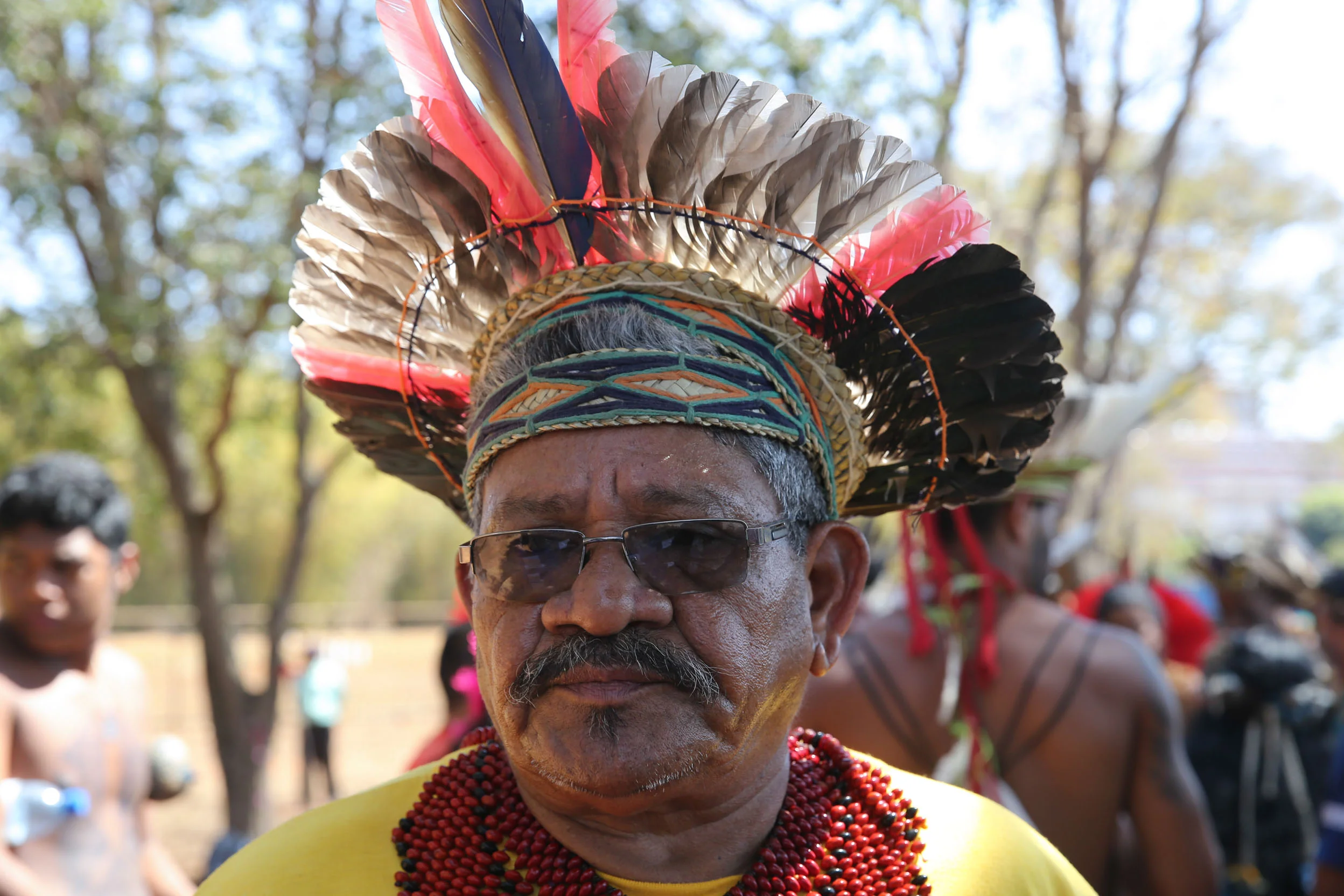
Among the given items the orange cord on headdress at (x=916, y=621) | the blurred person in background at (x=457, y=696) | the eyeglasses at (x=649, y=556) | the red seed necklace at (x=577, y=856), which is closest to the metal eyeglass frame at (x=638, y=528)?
the eyeglasses at (x=649, y=556)

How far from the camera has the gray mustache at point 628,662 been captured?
1682 mm

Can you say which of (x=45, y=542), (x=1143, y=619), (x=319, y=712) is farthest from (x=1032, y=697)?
(x=319, y=712)

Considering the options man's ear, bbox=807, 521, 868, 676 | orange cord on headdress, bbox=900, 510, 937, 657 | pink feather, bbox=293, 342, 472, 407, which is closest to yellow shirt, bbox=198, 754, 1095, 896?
man's ear, bbox=807, 521, 868, 676

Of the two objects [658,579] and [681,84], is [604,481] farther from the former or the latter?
[681,84]

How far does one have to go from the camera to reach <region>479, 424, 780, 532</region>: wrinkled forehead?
176 centimetres

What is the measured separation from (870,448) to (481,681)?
2.96 feet

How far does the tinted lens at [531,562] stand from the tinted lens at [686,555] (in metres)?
0.10

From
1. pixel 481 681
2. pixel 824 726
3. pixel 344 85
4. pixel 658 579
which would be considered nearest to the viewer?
pixel 658 579

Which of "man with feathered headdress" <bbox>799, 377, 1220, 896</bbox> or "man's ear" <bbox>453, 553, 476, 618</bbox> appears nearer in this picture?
"man's ear" <bbox>453, 553, 476, 618</bbox>

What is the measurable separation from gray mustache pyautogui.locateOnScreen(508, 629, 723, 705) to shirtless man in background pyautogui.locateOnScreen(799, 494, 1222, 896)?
1.96 metres

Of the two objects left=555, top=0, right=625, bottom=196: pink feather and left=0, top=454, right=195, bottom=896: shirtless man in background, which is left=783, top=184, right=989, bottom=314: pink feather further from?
left=0, top=454, right=195, bottom=896: shirtless man in background

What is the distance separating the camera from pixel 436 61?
1.91 metres

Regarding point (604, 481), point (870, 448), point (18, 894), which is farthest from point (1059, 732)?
point (18, 894)

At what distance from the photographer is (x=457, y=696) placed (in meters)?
5.00
